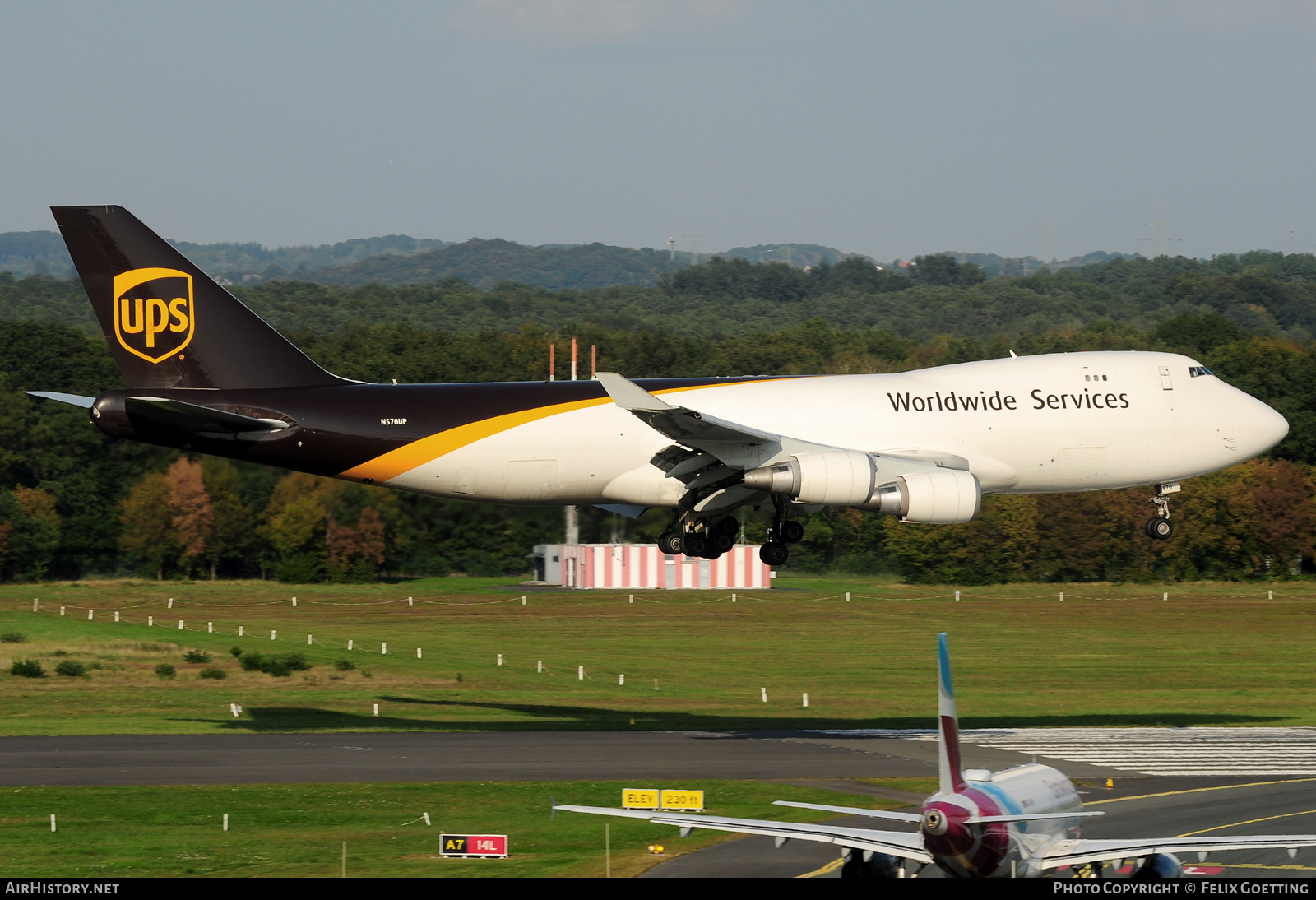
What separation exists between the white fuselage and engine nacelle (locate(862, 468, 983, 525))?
6.29 ft

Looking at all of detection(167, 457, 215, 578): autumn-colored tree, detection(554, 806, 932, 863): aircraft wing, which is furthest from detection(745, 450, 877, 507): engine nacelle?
detection(167, 457, 215, 578): autumn-colored tree

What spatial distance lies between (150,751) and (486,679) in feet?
82.0

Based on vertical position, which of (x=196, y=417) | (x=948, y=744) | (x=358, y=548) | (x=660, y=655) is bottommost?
(x=660, y=655)

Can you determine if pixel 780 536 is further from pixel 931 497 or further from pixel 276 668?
pixel 276 668

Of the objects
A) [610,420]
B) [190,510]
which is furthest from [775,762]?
[190,510]

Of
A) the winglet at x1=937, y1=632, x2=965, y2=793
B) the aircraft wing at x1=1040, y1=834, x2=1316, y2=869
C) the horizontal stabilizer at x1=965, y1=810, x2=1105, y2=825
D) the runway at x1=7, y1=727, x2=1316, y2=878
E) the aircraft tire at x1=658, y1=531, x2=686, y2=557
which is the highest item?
the aircraft tire at x1=658, y1=531, x2=686, y2=557

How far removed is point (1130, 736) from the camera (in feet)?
193

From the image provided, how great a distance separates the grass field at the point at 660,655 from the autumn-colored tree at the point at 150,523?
9.32 ft

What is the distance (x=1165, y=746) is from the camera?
56250 millimetres

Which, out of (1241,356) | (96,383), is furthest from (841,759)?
(1241,356)

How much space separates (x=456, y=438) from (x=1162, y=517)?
69.5 ft

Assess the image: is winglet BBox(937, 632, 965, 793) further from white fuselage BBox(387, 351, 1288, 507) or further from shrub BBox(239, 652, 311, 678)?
shrub BBox(239, 652, 311, 678)

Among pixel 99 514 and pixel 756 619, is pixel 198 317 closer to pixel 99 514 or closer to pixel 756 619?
pixel 756 619

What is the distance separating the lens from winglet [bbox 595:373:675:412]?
3916 centimetres
